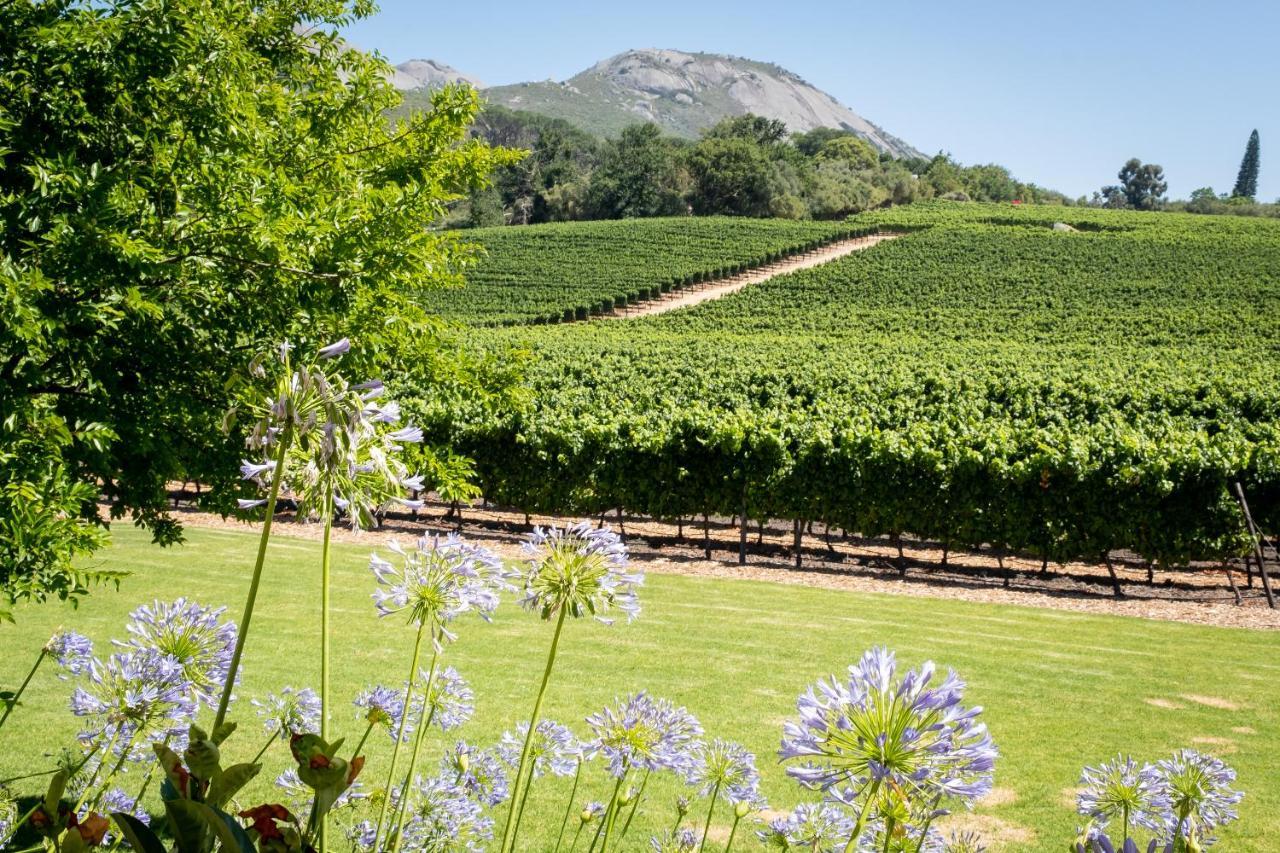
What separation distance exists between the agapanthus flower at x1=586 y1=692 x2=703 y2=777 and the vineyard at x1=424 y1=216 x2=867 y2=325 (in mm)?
56063

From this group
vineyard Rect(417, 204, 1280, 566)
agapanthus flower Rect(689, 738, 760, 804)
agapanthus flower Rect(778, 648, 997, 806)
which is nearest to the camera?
agapanthus flower Rect(778, 648, 997, 806)

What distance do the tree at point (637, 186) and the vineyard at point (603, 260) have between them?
9.12m

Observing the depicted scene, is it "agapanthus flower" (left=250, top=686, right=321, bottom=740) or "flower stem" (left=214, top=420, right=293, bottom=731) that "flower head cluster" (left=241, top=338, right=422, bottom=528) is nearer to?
"flower stem" (left=214, top=420, right=293, bottom=731)

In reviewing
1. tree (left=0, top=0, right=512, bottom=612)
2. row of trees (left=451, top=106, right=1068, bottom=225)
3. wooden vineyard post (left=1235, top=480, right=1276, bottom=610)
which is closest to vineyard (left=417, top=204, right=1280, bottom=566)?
wooden vineyard post (left=1235, top=480, right=1276, bottom=610)

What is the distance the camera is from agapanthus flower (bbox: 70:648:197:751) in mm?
1963

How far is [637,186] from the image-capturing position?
104312mm

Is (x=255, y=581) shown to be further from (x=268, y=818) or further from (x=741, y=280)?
A: (x=741, y=280)

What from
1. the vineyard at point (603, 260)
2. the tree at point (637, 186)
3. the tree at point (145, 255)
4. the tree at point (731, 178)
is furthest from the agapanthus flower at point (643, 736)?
the tree at point (731, 178)

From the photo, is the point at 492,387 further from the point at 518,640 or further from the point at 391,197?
the point at 518,640

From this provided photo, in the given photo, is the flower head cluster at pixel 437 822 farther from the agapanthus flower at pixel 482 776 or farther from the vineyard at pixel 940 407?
the vineyard at pixel 940 407

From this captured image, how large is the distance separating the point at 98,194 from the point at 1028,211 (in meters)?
111

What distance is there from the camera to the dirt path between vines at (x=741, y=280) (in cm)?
6812

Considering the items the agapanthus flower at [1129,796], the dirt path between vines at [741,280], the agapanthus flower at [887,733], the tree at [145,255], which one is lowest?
the agapanthus flower at [1129,796]

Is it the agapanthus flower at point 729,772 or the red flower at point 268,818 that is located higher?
the red flower at point 268,818
